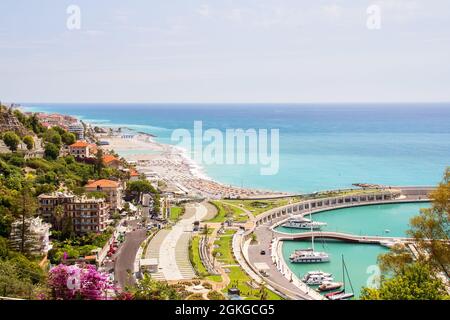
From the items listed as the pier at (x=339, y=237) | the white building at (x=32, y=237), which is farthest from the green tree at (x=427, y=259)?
the pier at (x=339, y=237)

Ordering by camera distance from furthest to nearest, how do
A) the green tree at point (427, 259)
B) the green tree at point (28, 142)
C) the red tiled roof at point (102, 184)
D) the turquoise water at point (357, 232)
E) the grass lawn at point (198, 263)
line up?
the green tree at point (28, 142), the red tiled roof at point (102, 184), the turquoise water at point (357, 232), the grass lawn at point (198, 263), the green tree at point (427, 259)

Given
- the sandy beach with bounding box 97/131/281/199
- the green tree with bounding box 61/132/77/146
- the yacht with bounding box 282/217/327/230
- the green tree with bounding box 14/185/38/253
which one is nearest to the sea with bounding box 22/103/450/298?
the yacht with bounding box 282/217/327/230

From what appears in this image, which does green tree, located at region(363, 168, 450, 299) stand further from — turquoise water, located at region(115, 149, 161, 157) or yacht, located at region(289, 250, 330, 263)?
turquoise water, located at region(115, 149, 161, 157)

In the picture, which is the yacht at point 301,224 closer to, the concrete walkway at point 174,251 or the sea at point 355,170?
the sea at point 355,170

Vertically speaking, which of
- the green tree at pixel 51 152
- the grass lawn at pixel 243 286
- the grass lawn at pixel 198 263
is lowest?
the grass lawn at pixel 243 286
